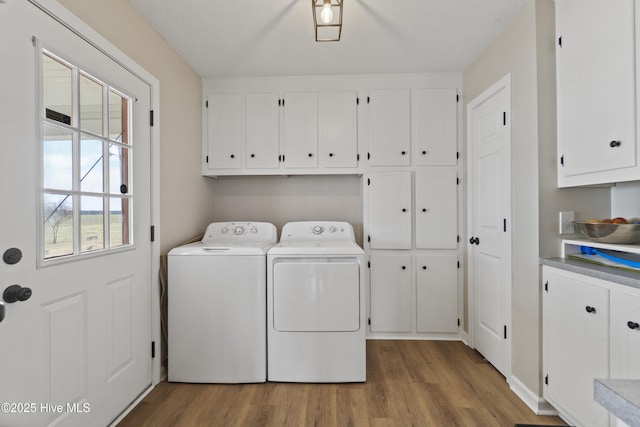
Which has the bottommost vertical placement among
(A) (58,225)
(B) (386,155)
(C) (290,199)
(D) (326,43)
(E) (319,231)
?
(E) (319,231)

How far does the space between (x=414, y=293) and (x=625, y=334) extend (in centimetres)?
148

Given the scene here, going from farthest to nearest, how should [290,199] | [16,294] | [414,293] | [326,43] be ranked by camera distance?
[290,199] < [414,293] < [326,43] < [16,294]

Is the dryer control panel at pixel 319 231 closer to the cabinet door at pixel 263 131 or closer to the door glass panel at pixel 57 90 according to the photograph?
the cabinet door at pixel 263 131

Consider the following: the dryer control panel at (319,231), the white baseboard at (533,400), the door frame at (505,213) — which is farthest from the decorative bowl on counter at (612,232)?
the dryer control panel at (319,231)

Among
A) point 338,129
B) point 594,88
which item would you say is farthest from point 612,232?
point 338,129

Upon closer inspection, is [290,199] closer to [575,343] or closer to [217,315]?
[217,315]

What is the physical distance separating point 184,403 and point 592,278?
2320mm

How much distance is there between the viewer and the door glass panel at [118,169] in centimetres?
→ 159

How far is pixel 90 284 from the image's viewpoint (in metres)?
1.43

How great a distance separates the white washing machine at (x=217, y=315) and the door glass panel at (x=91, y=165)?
0.66 metres

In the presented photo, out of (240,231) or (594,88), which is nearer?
(594,88)

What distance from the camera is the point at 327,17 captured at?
5.17 ft

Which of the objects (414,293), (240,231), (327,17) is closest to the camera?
(327,17)

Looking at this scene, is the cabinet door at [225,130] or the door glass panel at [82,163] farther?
the cabinet door at [225,130]
